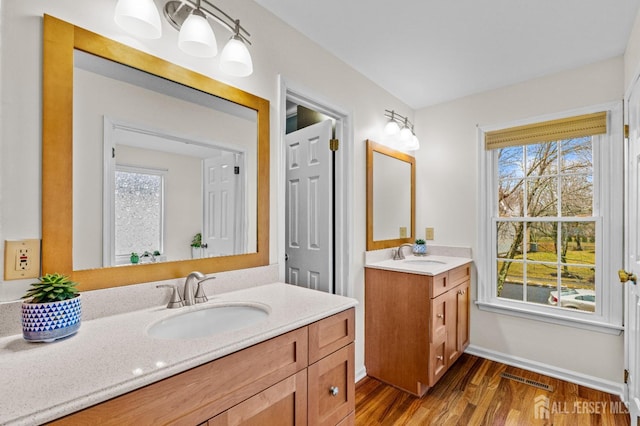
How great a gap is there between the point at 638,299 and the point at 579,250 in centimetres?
78

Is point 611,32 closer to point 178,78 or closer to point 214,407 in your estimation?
point 178,78

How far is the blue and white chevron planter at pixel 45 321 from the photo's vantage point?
2.73 ft

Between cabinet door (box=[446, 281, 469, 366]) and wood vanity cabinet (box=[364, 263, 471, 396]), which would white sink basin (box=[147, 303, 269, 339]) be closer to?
wood vanity cabinet (box=[364, 263, 471, 396])

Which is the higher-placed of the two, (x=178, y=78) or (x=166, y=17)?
(x=166, y=17)

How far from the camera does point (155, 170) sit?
1.26 meters

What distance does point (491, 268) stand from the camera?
2.69 meters

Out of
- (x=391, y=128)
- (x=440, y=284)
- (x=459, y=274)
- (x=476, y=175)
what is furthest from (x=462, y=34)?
(x=459, y=274)

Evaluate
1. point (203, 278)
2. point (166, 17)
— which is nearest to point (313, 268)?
point (203, 278)

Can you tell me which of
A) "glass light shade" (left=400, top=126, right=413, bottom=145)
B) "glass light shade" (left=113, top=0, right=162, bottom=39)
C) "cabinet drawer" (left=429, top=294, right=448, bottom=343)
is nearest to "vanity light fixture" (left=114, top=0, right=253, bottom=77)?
"glass light shade" (left=113, top=0, right=162, bottom=39)

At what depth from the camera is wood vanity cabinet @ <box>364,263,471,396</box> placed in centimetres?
205

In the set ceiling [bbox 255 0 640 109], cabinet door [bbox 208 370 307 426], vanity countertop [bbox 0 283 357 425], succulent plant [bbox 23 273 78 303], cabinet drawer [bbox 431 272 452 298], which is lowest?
cabinet door [bbox 208 370 307 426]

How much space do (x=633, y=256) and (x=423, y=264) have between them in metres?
1.28

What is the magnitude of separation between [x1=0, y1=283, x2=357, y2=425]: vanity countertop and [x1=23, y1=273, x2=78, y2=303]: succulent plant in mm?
123

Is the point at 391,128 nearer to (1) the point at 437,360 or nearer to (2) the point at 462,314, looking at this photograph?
(2) the point at 462,314
